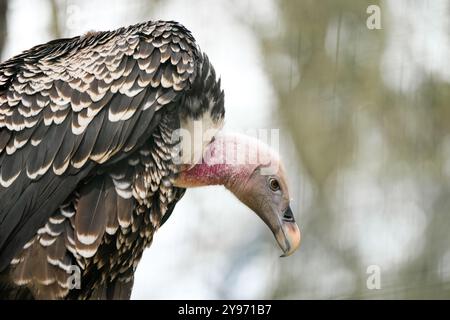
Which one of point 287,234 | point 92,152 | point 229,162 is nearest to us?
point 92,152

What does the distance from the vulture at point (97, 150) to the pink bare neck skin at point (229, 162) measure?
0.09 m

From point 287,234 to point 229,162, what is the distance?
708 millimetres

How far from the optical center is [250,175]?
20.9 feet

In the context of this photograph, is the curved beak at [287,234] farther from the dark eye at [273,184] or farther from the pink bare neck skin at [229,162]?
the pink bare neck skin at [229,162]

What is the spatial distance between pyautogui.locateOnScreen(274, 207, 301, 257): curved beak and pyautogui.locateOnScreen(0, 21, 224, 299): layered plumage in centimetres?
89

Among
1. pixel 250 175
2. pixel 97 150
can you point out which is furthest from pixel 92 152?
pixel 250 175

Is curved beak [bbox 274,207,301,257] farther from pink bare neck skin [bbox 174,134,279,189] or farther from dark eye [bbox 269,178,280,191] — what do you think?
pink bare neck skin [bbox 174,134,279,189]

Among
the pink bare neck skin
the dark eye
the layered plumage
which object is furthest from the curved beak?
the layered plumage

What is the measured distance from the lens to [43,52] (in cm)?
621

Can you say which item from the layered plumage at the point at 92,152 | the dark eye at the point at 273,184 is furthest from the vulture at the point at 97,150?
the dark eye at the point at 273,184

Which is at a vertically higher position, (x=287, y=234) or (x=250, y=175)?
(x=250, y=175)

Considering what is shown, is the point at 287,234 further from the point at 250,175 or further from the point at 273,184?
the point at 250,175

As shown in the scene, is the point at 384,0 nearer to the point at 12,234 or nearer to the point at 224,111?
the point at 224,111

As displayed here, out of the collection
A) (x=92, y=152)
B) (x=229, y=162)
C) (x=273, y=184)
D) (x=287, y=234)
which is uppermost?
(x=92, y=152)
